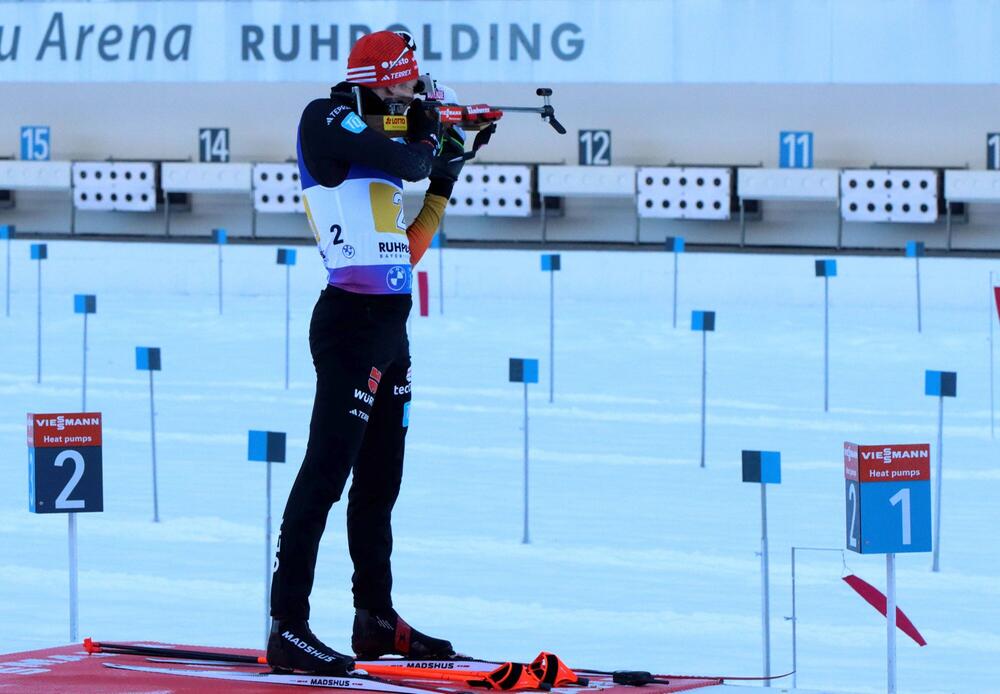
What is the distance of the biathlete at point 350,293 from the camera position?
126 inches

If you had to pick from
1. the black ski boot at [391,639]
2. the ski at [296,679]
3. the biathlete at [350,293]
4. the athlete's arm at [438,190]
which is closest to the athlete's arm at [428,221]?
the athlete's arm at [438,190]

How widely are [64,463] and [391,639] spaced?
1117mm

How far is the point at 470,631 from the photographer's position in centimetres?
450

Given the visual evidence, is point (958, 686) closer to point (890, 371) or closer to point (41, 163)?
point (890, 371)

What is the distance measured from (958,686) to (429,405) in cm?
516

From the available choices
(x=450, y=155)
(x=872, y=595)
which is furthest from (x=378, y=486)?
(x=872, y=595)

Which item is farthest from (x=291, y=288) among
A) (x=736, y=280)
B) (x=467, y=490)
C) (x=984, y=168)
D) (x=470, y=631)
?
(x=470, y=631)

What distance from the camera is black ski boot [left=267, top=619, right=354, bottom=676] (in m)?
3.14

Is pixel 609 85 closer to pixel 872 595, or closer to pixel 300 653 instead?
pixel 872 595

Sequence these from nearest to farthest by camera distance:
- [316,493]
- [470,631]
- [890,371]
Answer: [316,493], [470,631], [890,371]

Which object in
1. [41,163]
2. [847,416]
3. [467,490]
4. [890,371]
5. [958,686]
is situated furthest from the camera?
[41,163]

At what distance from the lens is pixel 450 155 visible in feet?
11.3

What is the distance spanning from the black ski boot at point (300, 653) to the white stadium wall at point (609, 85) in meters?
12.2

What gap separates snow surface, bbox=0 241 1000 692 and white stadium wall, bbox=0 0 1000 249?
2.07m
